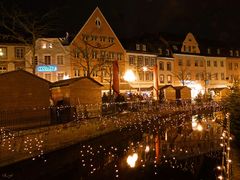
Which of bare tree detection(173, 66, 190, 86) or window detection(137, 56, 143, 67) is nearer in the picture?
window detection(137, 56, 143, 67)

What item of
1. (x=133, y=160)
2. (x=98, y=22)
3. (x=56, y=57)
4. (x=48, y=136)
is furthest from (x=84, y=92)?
(x=98, y=22)

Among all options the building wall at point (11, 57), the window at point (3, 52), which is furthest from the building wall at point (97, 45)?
the window at point (3, 52)

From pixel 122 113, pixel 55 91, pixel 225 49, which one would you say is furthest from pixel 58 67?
pixel 225 49

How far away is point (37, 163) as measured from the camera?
50.1ft

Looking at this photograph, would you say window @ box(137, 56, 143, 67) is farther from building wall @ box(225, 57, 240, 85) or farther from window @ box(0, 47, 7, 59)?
building wall @ box(225, 57, 240, 85)

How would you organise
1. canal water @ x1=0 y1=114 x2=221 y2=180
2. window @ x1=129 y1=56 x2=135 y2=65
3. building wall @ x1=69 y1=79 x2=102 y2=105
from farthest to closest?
window @ x1=129 y1=56 x2=135 y2=65 → building wall @ x1=69 y1=79 x2=102 y2=105 → canal water @ x1=0 y1=114 x2=221 y2=180

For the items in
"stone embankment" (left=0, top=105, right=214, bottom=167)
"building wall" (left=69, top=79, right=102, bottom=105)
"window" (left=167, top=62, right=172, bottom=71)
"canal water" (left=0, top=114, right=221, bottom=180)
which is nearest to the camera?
"canal water" (left=0, top=114, right=221, bottom=180)

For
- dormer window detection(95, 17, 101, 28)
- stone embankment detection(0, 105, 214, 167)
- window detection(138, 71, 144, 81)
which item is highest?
dormer window detection(95, 17, 101, 28)

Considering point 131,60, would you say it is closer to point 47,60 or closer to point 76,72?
point 76,72

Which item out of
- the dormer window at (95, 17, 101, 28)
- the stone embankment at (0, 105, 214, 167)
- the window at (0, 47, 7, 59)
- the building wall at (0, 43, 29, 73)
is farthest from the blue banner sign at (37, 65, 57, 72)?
the stone embankment at (0, 105, 214, 167)

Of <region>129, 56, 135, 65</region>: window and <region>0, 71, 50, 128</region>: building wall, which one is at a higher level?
<region>129, 56, 135, 65</region>: window

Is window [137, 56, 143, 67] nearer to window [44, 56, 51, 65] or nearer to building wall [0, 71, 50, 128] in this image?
window [44, 56, 51, 65]

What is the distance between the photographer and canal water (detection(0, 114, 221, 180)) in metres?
12.3

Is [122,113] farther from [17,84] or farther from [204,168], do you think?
[204,168]
